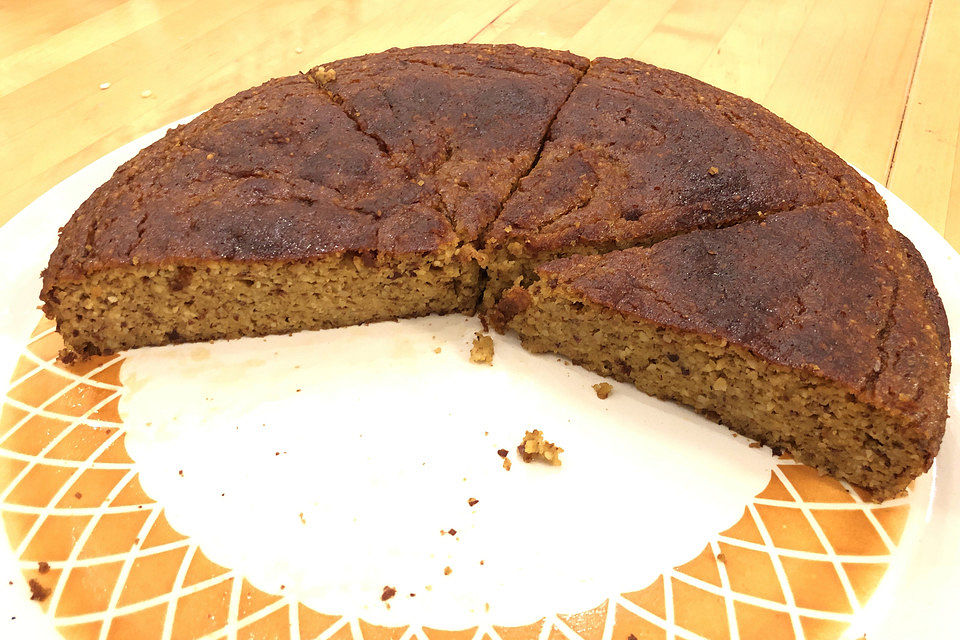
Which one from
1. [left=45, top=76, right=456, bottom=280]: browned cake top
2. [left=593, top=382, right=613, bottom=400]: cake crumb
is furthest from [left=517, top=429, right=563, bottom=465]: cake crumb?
[left=45, top=76, right=456, bottom=280]: browned cake top

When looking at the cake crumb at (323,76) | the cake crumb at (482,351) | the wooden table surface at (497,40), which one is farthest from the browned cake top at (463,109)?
the wooden table surface at (497,40)

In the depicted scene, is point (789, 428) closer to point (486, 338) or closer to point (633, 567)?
point (633, 567)

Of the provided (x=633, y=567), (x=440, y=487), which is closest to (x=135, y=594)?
(x=440, y=487)

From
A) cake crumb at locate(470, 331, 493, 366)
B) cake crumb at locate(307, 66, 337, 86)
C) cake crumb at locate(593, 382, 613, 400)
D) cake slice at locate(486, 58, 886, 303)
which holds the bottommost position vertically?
cake crumb at locate(593, 382, 613, 400)

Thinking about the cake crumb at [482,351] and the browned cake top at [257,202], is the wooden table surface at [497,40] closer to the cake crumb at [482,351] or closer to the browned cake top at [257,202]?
the browned cake top at [257,202]

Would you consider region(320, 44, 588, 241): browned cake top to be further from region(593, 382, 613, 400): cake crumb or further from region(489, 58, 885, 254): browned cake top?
region(593, 382, 613, 400): cake crumb
